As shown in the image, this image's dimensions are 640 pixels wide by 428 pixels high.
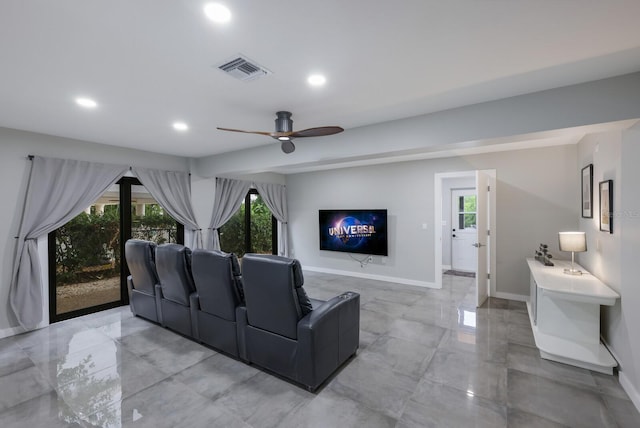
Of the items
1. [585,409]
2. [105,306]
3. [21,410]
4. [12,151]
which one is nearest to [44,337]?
[105,306]

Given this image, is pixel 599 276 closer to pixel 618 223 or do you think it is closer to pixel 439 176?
pixel 618 223

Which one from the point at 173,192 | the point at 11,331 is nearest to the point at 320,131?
the point at 173,192

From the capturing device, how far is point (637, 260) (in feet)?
7.41

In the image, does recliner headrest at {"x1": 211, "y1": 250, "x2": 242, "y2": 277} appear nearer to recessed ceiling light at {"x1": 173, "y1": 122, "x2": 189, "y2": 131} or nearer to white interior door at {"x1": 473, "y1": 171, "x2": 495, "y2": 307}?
recessed ceiling light at {"x1": 173, "y1": 122, "x2": 189, "y2": 131}

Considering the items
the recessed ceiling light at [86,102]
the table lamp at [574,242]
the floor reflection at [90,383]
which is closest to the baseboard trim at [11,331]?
the floor reflection at [90,383]

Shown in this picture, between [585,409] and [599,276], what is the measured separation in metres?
1.67

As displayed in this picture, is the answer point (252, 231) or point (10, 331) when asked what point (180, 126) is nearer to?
point (10, 331)

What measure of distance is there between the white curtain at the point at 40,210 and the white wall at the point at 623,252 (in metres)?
6.24

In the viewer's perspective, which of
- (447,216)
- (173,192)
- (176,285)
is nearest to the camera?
(176,285)

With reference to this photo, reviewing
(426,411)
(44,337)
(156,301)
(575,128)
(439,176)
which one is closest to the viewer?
(426,411)

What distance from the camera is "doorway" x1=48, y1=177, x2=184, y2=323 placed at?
409 cm

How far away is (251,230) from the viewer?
7020mm

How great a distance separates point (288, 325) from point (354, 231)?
4162 millimetres

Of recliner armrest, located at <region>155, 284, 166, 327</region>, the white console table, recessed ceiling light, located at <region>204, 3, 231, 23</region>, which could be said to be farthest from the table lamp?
recliner armrest, located at <region>155, 284, 166, 327</region>
